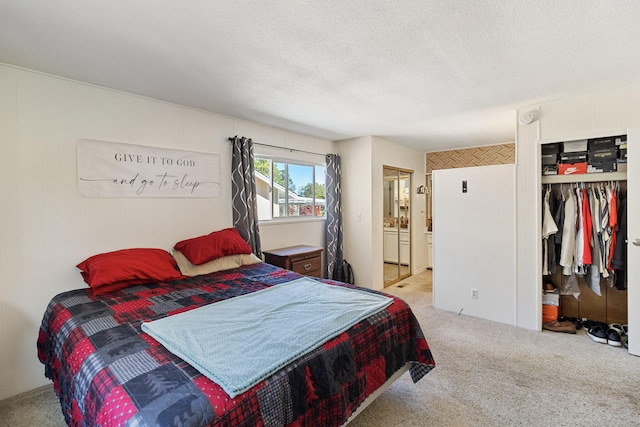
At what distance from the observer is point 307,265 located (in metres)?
3.81

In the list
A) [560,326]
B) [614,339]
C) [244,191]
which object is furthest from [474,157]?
[244,191]

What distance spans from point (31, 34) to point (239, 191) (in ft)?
6.67

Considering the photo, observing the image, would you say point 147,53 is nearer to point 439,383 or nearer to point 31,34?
point 31,34

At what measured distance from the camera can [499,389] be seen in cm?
220

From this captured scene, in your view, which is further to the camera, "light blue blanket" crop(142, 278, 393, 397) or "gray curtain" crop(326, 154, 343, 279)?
"gray curtain" crop(326, 154, 343, 279)

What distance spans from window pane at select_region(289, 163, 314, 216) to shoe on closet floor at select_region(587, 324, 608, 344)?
3467mm

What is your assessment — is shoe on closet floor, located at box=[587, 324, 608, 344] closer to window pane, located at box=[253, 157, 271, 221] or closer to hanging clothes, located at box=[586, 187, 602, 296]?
hanging clothes, located at box=[586, 187, 602, 296]

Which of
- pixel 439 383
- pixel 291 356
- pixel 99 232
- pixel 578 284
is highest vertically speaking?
pixel 99 232

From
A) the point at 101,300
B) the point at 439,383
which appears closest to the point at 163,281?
the point at 101,300

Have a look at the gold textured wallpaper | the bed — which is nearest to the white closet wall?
the bed

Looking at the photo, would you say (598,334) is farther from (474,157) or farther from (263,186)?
(263,186)

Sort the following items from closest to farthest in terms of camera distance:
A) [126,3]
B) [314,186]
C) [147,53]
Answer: [126,3]
[147,53]
[314,186]

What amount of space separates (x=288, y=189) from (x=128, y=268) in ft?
7.63

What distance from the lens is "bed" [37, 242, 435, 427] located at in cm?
108
